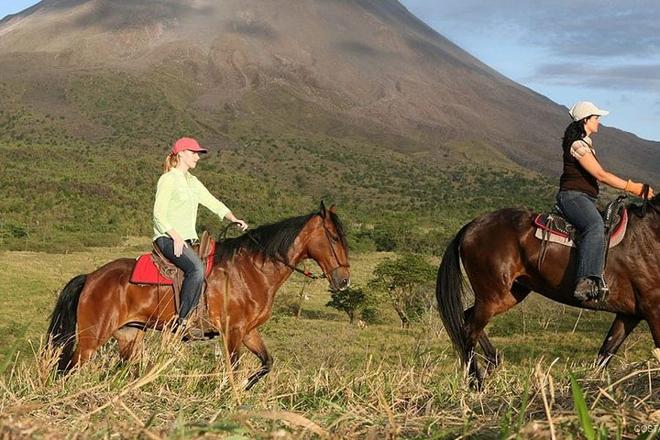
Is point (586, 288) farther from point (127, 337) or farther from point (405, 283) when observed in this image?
point (405, 283)

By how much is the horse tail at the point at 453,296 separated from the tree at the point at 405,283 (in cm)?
2465

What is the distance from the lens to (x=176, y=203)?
21.5ft

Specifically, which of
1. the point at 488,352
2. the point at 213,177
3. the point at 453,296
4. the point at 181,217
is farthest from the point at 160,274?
the point at 213,177

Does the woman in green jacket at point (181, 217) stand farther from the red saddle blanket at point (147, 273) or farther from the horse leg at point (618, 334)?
the horse leg at point (618, 334)

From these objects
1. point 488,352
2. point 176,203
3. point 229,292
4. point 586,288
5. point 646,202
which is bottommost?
→ point 488,352

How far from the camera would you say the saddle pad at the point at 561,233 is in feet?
21.8

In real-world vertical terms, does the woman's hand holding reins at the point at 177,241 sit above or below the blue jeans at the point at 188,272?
above

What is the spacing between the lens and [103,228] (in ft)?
198

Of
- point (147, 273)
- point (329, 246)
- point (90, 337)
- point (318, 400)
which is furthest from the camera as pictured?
point (329, 246)

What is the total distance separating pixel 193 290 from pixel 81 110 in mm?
164327

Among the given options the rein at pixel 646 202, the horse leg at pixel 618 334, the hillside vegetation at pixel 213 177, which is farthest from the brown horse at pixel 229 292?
the hillside vegetation at pixel 213 177

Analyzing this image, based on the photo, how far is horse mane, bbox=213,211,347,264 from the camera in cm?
716

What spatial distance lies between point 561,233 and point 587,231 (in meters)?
0.31

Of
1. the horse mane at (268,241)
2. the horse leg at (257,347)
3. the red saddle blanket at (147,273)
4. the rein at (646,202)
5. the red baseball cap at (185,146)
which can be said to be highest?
the rein at (646,202)
